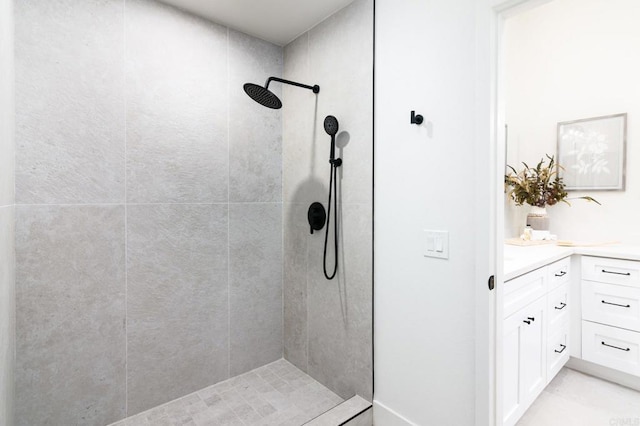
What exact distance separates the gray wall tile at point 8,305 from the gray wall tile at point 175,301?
439 millimetres

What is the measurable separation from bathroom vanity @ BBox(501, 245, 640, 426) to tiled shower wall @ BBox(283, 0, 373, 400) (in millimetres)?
755

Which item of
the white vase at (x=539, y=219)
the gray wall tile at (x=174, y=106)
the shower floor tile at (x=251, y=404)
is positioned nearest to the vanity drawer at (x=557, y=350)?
the white vase at (x=539, y=219)

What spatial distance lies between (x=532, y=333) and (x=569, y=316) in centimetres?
87

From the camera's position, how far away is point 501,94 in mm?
1284

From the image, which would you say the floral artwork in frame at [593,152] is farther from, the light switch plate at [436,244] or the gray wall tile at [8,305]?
the gray wall tile at [8,305]

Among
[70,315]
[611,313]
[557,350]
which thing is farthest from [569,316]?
[70,315]

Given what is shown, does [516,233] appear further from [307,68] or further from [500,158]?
[307,68]

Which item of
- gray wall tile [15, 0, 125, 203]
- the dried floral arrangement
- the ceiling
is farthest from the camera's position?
the dried floral arrangement

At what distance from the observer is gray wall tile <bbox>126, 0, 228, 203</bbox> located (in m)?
1.64

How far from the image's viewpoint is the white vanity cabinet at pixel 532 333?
1.58 m

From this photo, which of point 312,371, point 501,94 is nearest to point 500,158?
point 501,94

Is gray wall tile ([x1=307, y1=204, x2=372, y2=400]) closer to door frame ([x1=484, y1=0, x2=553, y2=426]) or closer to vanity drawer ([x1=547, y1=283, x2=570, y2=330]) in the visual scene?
door frame ([x1=484, y1=0, x2=553, y2=426])

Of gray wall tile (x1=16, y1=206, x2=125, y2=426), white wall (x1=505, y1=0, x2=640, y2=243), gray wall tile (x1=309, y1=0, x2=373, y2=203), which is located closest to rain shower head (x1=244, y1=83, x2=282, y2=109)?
gray wall tile (x1=309, y1=0, x2=373, y2=203)

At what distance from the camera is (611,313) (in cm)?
223
